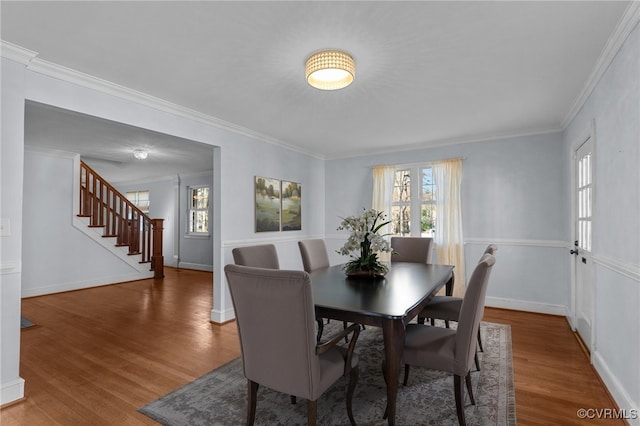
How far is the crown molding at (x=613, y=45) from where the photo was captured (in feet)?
6.06

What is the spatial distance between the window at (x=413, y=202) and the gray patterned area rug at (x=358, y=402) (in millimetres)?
2608

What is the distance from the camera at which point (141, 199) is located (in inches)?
355

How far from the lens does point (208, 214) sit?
781 centimetres

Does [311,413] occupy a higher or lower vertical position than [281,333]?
lower

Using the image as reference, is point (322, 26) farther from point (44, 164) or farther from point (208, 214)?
point (208, 214)

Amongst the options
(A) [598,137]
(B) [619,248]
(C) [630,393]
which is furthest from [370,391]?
(A) [598,137]

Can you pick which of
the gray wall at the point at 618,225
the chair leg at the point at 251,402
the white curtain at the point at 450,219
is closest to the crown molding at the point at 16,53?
the chair leg at the point at 251,402

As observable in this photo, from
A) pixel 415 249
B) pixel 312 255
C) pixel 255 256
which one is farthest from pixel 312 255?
pixel 415 249

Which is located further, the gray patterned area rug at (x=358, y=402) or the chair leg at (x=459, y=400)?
the gray patterned area rug at (x=358, y=402)

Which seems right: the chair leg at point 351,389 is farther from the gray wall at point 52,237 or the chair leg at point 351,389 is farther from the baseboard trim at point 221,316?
the gray wall at point 52,237

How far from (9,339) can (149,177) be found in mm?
7021

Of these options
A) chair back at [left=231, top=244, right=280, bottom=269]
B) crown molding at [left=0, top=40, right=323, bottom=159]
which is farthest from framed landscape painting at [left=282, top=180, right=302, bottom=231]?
chair back at [left=231, top=244, right=280, bottom=269]

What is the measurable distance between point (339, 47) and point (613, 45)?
185 cm

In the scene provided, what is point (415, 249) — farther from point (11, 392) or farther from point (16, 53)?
point (16, 53)
